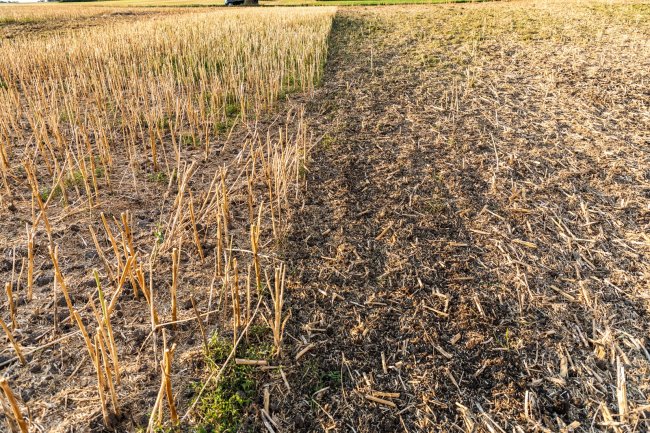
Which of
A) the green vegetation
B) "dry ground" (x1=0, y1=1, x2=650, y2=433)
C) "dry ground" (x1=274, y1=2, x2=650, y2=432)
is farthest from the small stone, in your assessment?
"dry ground" (x1=274, y1=2, x2=650, y2=432)

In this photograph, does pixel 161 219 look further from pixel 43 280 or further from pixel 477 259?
pixel 477 259

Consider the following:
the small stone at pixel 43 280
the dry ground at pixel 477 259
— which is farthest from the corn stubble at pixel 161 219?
the dry ground at pixel 477 259

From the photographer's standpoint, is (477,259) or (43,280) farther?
(477,259)

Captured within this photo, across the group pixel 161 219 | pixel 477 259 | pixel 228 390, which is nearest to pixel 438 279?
pixel 477 259

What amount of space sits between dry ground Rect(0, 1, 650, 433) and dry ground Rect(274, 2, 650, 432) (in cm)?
2

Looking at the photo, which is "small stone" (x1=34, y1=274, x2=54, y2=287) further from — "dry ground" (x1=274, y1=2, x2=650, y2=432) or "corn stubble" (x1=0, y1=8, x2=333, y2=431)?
"dry ground" (x1=274, y1=2, x2=650, y2=432)

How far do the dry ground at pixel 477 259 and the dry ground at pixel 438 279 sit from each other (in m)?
0.02

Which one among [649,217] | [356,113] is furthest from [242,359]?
[356,113]

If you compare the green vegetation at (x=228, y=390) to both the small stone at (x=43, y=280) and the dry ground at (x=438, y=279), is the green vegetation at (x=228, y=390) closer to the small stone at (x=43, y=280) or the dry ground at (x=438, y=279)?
the dry ground at (x=438, y=279)

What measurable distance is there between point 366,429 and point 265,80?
6971 mm

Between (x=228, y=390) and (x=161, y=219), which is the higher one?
(x=161, y=219)

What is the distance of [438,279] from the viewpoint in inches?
132

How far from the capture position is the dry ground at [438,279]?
7.91 feet

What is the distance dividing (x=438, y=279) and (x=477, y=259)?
1.63 ft
